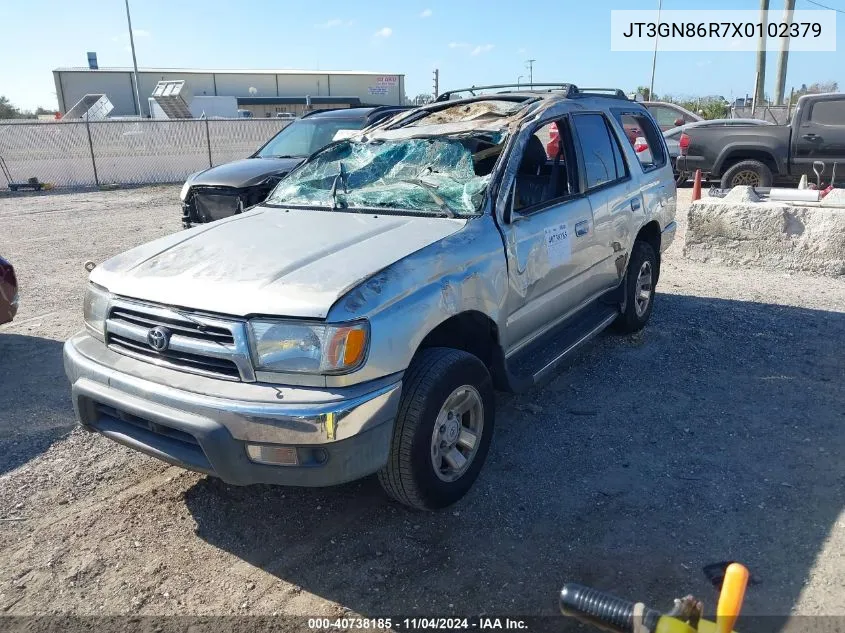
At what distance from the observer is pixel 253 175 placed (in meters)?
8.82

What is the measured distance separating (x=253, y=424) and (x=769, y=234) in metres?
6.95

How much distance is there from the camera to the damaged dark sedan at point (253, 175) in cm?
868

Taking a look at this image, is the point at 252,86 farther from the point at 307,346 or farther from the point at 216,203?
the point at 307,346

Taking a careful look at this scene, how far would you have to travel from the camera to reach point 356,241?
10.8 ft

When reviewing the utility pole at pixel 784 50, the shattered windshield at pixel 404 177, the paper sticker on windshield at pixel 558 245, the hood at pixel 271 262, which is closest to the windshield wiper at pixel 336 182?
the shattered windshield at pixel 404 177

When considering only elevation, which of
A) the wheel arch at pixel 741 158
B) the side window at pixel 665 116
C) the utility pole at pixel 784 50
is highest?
the utility pole at pixel 784 50

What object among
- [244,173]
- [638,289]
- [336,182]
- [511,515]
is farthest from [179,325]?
[244,173]

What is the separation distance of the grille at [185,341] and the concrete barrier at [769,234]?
6734mm

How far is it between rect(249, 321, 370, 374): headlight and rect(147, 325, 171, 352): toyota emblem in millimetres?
442

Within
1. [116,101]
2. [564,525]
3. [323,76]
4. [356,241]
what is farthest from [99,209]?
[323,76]

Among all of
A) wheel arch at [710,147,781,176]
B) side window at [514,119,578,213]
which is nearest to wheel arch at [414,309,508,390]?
side window at [514,119,578,213]

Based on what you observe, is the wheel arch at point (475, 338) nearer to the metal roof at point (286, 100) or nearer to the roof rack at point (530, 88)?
the roof rack at point (530, 88)

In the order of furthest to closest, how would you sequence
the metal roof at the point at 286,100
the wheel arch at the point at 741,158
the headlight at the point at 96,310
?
1. the metal roof at the point at 286,100
2. the wheel arch at the point at 741,158
3. the headlight at the point at 96,310

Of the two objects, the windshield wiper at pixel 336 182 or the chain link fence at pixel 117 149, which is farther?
the chain link fence at pixel 117 149
